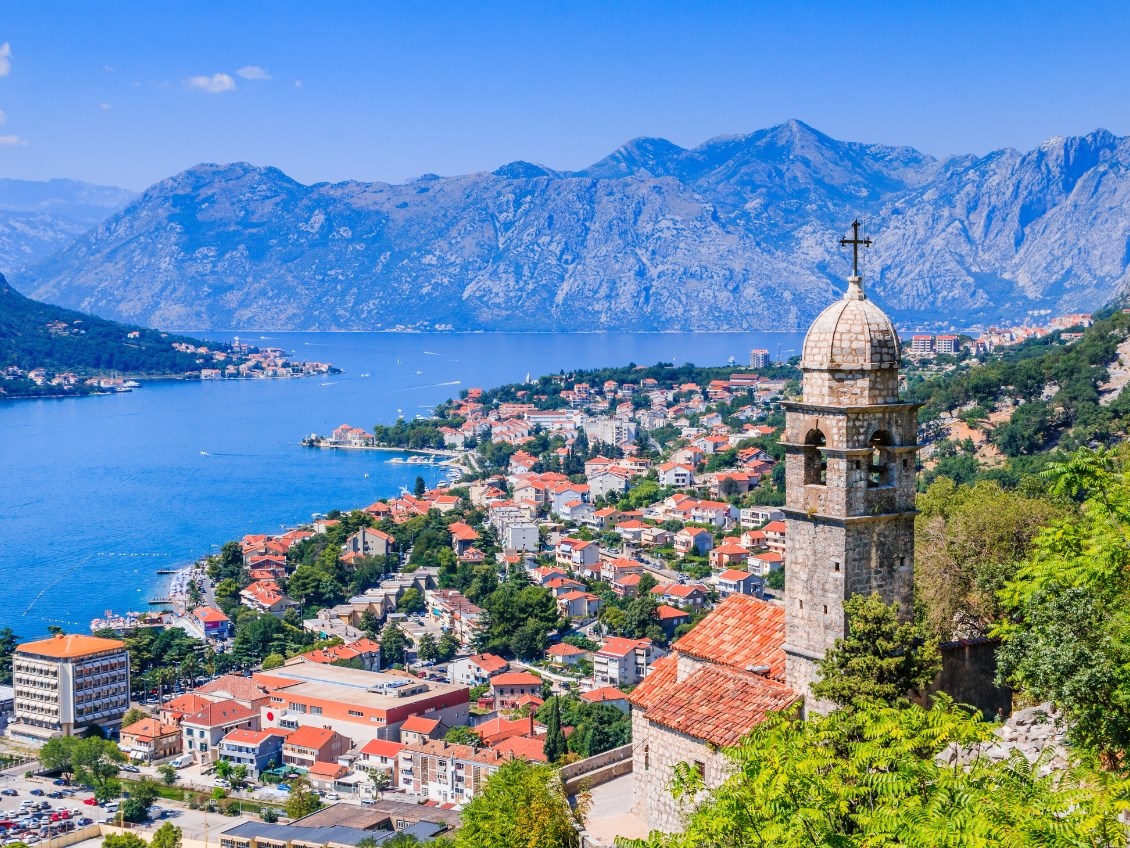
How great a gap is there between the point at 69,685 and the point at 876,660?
98.8 ft

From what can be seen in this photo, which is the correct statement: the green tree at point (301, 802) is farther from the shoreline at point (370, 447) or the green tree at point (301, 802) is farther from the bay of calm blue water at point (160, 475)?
the shoreline at point (370, 447)

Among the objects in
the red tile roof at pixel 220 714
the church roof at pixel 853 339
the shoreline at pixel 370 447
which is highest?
the church roof at pixel 853 339

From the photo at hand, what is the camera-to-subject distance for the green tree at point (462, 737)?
28.4m

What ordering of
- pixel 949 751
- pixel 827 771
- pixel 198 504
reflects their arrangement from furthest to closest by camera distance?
pixel 198 504 < pixel 949 751 < pixel 827 771

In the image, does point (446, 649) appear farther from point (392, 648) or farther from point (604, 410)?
point (604, 410)

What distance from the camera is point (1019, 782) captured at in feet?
19.3

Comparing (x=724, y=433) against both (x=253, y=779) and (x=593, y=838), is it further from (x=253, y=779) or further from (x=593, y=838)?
(x=593, y=838)

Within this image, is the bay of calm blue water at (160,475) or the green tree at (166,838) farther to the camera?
the bay of calm blue water at (160,475)

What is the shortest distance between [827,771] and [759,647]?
2836 millimetres

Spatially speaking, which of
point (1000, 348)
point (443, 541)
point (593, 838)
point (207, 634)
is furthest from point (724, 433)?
point (593, 838)

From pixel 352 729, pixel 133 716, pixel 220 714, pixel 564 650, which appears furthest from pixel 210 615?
pixel 352 729

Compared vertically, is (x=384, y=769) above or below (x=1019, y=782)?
below

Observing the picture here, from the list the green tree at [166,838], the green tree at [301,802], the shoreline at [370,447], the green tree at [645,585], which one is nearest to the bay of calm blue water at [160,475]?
the shoreline at [370,447]

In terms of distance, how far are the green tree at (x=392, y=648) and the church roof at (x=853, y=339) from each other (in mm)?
30078
